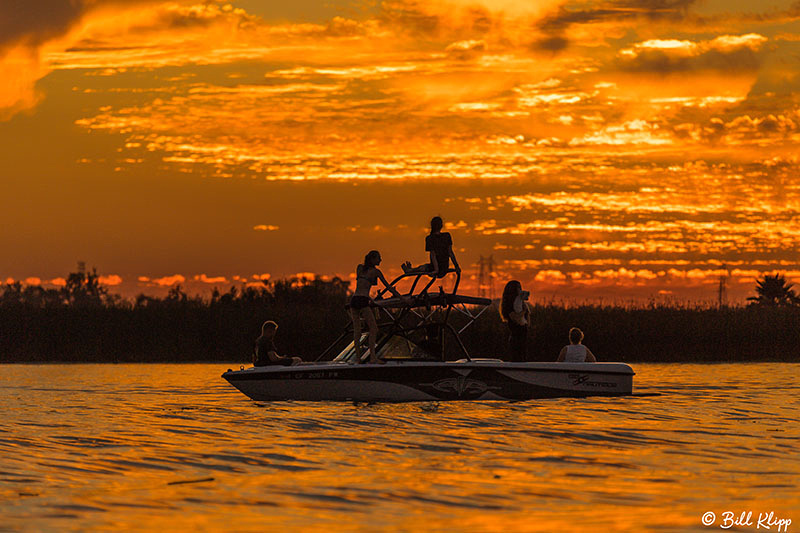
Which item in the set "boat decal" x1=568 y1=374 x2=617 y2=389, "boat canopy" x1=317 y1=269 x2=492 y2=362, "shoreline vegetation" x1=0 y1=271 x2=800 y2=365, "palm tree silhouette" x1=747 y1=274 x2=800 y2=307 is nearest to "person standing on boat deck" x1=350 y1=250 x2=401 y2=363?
"boat canopy" x1=317 y1=269 x2=492 y2=362

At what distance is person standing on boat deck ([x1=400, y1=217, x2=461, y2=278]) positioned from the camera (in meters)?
20.4

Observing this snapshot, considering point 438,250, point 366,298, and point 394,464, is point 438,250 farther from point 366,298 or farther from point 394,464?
point 394,464

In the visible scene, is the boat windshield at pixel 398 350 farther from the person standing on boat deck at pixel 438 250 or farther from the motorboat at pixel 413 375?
the person standing on boat deck at pixel 438 250

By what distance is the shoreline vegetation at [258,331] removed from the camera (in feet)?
134

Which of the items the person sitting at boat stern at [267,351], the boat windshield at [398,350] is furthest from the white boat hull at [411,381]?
the person sitting at boat stern at [267,351]

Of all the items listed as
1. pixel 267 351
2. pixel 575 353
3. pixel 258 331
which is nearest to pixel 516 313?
pixel 575 353

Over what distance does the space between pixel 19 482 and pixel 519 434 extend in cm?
721

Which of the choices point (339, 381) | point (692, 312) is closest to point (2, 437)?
point (339, 381)

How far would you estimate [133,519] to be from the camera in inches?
405

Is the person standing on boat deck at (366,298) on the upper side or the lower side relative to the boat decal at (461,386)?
upper

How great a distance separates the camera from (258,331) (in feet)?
137

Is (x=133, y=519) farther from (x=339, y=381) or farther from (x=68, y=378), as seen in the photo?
(x=68, y=378)

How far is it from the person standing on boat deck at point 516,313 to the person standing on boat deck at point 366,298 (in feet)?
9.19

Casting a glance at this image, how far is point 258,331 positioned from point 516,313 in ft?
67.4
